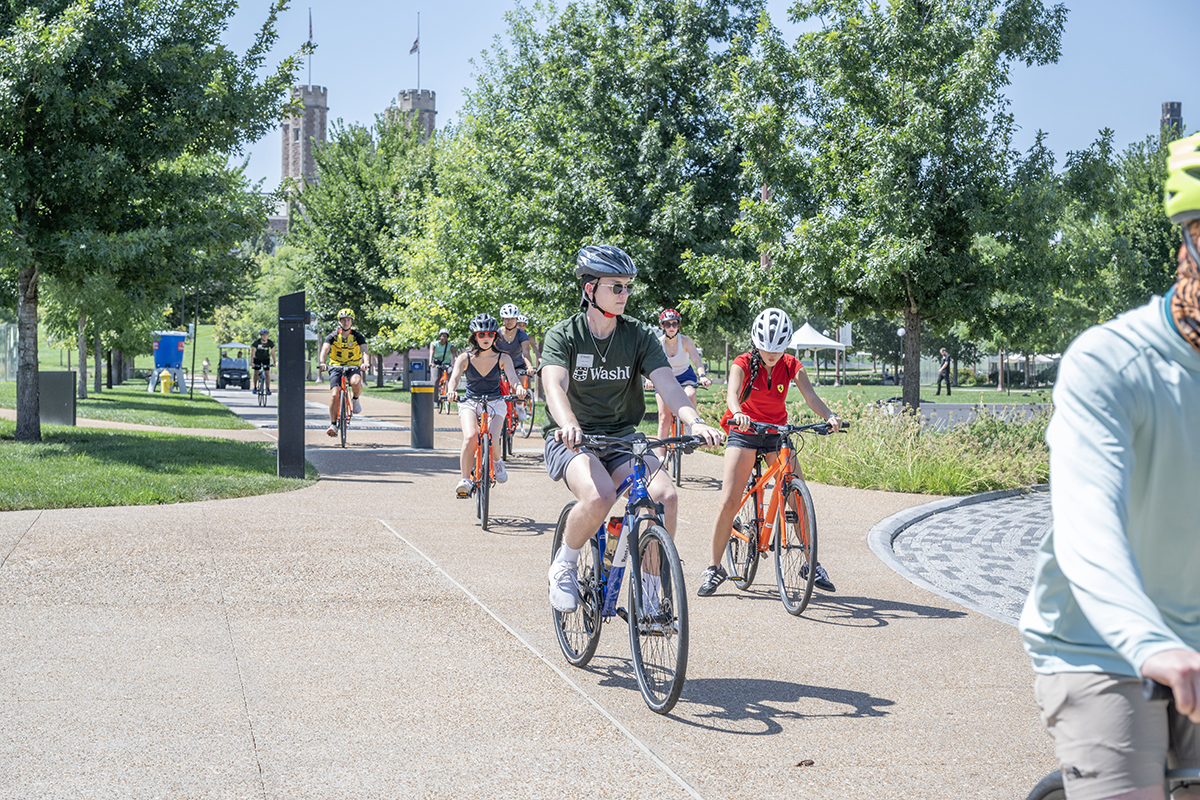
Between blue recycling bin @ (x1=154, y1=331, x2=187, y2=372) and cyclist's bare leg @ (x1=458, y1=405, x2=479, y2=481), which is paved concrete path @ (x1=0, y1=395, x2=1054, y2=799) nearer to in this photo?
cyclist's bare leg @ (x1=458, y1=405, x2=479, y2=481)

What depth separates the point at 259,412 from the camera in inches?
1157

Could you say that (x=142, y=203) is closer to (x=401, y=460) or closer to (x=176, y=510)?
(x=401, y=460)

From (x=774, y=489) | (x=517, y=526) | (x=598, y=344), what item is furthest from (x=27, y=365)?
(x=598, y=344)

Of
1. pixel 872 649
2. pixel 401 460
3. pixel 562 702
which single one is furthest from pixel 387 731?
pixel 401 460

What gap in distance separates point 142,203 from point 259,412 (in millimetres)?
15049

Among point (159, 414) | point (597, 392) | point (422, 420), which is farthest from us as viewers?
point (159, 414)

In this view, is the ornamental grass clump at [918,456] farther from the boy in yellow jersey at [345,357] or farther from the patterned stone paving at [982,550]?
the boy in yellow jersey at [345,357]

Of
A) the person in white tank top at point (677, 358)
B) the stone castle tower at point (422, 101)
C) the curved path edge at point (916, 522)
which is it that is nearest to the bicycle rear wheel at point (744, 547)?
the curved path edge at point (916, 522)

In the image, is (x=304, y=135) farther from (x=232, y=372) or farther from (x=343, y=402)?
(x=343, y=402)

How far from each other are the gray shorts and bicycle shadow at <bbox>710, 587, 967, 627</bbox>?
2.01 m

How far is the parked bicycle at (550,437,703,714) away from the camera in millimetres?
4453

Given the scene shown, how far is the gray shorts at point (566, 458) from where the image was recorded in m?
5.07

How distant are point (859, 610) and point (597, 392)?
8.36 ft

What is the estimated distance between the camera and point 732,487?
6.86 m
